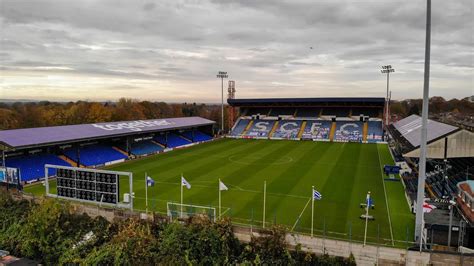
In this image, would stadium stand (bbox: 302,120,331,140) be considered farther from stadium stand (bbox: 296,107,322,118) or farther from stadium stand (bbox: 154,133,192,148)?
stadium stand (bbox: 154,133,192,148)

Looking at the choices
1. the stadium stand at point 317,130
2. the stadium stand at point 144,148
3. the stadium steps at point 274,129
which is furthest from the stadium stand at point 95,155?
the stadium stand at point 317,130

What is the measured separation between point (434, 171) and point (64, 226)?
30.0 meters

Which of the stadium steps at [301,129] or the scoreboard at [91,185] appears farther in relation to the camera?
the stadium steps at [301,129]

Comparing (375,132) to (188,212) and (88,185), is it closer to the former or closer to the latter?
(188,212)

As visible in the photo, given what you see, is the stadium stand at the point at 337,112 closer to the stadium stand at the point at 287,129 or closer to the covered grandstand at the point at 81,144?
the stadium stand at the point at 287,129

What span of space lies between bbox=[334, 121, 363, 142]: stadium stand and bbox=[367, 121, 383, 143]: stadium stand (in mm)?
1709

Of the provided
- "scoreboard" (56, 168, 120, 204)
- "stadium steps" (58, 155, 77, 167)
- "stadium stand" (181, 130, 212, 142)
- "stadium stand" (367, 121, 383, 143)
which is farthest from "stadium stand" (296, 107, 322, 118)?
"scoreboard" (56, 168, 120, 204)

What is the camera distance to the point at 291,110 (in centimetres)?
7919

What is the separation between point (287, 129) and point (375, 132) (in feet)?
55.7

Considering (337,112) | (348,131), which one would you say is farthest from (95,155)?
(337,112)

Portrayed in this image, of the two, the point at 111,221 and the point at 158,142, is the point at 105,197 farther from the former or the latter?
the point at 158,142

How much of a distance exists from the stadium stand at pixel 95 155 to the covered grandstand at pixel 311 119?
31112 mm

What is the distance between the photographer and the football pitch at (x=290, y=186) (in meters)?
22.1

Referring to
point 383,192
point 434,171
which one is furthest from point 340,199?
point 434,171
